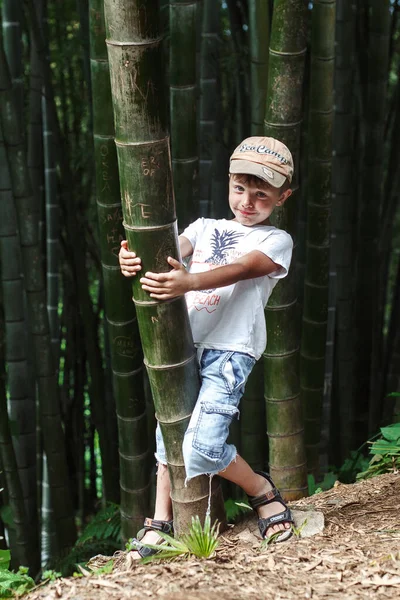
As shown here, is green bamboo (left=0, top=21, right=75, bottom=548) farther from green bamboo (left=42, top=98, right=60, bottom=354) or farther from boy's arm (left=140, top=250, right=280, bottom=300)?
boy's arm (left=140, top=250, right=280, bottom=300)

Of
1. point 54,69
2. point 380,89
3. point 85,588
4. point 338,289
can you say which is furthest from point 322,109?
point 54,69

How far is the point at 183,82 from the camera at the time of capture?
7.82 feet

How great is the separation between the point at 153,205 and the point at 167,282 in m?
0.16

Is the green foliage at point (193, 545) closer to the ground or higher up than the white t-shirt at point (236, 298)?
closer to the ground

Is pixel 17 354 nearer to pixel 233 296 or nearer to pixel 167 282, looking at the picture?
pixel 233 296

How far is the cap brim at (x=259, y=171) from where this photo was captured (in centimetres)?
177

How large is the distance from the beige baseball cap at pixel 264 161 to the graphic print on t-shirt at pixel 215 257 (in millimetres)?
169

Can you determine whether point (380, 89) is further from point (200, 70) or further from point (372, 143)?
point (200, 70)

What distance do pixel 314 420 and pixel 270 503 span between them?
48.3 inches

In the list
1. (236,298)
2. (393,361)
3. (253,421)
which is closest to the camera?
(236,298)

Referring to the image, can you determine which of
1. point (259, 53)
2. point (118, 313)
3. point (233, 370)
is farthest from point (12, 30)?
point (233, 370)

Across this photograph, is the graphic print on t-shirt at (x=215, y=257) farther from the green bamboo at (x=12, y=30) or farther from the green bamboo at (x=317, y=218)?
the green bamboo at (x=12, y=30)

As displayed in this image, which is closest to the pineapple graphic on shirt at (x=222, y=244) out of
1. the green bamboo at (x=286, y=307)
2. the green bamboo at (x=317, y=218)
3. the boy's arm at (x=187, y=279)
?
the boy's arm at (x=187, y=279)

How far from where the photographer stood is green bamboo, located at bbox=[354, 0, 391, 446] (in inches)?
135
